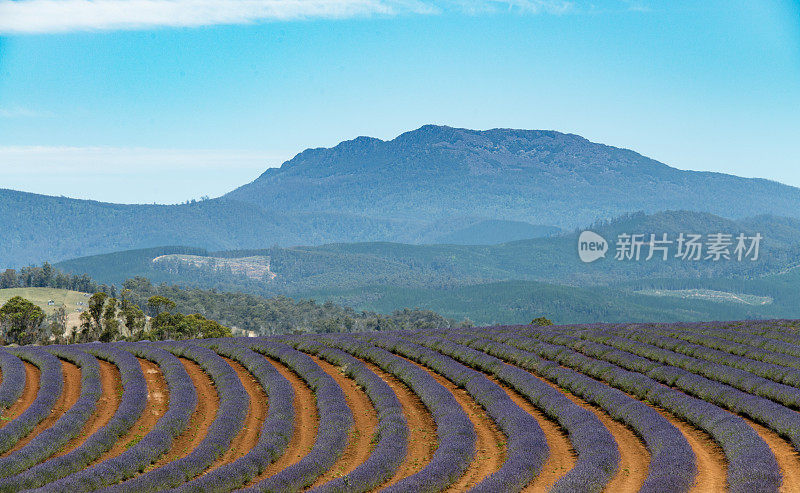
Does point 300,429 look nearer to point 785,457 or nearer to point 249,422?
point 249,422

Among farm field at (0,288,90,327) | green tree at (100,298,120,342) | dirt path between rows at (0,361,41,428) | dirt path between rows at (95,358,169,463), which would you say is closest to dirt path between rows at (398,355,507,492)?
dirt path between rows at (95,358,169,463)

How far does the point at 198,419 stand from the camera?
25.5 m

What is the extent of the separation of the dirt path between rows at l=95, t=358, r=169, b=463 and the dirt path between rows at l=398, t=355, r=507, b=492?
393 inches

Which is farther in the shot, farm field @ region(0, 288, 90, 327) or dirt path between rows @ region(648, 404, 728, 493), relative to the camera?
farm field @ region(0, 288, 90, 327)

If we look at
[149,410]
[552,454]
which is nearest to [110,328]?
[149,410]

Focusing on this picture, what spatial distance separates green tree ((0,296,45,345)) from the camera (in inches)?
3750

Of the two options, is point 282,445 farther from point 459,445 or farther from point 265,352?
point 265,352

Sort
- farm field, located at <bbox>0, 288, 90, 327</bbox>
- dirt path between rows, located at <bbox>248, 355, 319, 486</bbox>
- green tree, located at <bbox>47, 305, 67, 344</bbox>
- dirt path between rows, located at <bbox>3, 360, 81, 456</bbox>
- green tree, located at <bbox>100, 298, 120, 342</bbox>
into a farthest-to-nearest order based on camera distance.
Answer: farm field, located at <bbox>0, 288, 90, 327</bbox>, green tree, located at <bbox>47, 305, 67, 344</bbox>, green tree, located at <bbox>100, 298, 120, 342</bbox>, dirt path between rows, located at <bbox>3, 360, 81, 456</bbox>, dirt path between rows, located at <bbox>248, 355, 319, 486</bbox>

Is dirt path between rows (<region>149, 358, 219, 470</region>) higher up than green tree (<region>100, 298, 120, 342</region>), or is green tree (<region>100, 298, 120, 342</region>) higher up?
dirt path between rows (<region>149, 358, 219, 470</region>)

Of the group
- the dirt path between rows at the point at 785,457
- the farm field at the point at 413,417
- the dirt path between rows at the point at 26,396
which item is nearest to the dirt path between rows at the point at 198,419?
the farm field at the point at 413,417

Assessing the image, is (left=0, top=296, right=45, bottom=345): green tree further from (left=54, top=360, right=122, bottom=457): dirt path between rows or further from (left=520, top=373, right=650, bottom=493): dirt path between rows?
(left=520, top=373, right=650, bottom=493): dirt path between rows

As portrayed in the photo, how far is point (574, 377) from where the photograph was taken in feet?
97.8

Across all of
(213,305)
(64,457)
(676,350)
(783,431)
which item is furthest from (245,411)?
(213,305)

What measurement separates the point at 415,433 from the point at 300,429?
374 centimetres
